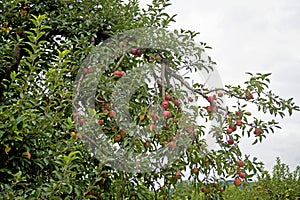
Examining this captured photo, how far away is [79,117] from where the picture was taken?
7.84 feet

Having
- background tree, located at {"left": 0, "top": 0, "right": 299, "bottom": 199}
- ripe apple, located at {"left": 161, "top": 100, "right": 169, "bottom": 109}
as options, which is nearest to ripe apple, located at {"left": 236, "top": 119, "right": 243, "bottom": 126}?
background tree, located at {"left": 0, "top": 0, "right": 299, "bottom": 199}

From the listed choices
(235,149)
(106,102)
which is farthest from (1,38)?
(235,149)

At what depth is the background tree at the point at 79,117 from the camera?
6.98ft

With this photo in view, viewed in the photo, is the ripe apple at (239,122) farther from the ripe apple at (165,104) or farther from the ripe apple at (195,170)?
the ripe apple at (165,104)

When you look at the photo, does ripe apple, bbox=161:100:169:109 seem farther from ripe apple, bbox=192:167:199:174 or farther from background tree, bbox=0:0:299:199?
ripe apple, bbox=192:167:199:174

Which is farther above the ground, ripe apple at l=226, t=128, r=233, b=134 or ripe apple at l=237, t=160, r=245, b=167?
ripe apple at l=226, t=128, r=233, b=134

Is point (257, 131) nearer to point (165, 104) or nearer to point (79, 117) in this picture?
point (165, 104)

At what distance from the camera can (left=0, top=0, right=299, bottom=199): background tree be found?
2.13 metres

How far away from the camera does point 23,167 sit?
2205 millimetres

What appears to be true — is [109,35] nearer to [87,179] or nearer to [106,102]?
[106,102]

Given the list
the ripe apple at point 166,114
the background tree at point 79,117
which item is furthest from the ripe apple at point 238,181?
the ripe apple at point 166,114

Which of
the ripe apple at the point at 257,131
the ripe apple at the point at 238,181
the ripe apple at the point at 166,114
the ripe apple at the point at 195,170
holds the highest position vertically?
the ripe apple at the point at 257,131

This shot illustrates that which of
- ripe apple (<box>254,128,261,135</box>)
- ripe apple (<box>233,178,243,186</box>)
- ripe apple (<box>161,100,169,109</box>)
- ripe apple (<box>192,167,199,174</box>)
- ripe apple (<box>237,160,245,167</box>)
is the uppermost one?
ripe apple (<box>161,100,169,109</box>)

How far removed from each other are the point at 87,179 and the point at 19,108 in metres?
0.51
